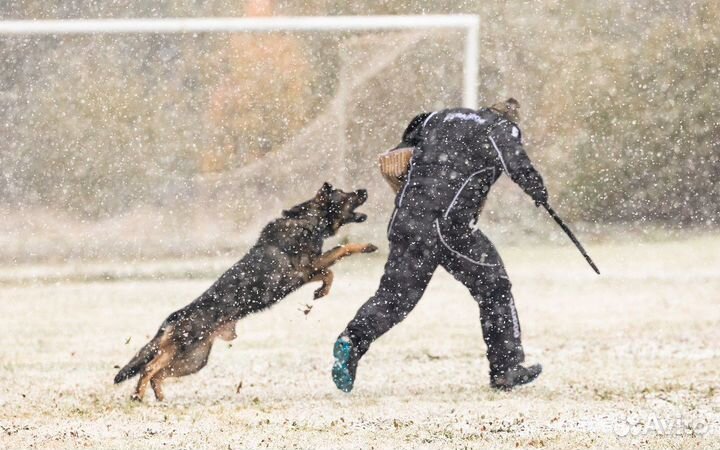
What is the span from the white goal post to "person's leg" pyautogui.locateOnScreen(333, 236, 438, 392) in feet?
18.2

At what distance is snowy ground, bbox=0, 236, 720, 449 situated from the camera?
419 cm

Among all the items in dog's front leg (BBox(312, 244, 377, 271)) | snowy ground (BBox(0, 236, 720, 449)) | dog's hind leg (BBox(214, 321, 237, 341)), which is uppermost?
dog's front leg (BBox(312, 244, 377, 271))

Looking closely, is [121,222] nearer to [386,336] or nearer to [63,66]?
[63,66]

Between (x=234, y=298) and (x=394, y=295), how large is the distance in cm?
71

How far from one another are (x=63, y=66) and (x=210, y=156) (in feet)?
5.28

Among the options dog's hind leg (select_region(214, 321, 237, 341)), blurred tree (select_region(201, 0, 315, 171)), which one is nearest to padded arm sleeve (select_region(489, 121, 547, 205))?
dog's hind leg (select_region(214, 321, 237, 341))

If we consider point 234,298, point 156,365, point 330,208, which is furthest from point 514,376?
point 156,365

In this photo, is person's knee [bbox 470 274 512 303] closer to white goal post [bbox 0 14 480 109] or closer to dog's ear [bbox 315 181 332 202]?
dog's ear [bbox 315 181 332 202]

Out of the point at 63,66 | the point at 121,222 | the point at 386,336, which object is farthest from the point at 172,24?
the point at 386,336

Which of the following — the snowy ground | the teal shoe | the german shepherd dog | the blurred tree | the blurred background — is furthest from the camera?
the blurred tree

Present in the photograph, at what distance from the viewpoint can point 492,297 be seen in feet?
16.2

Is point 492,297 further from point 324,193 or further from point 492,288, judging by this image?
point 324,193

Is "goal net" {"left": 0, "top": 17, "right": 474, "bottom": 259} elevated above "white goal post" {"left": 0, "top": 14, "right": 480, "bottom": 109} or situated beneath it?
situated beneath

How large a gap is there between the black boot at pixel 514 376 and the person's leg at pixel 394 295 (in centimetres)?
Answer: 63
